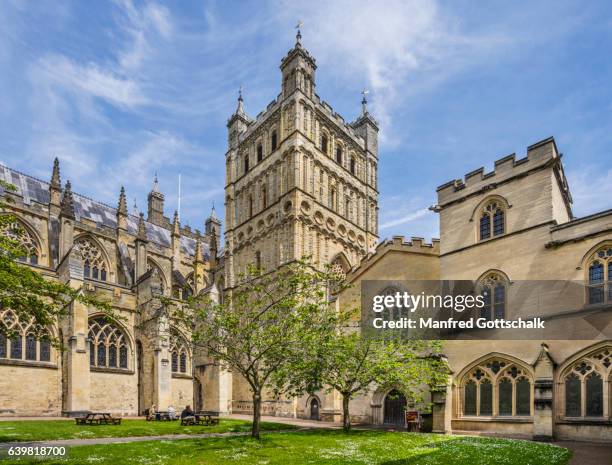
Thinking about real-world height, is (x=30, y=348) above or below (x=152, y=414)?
above

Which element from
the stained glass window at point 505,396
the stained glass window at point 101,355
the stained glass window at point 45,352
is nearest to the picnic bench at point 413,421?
the stained glass window at point 505,396

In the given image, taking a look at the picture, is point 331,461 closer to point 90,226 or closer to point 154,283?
point 154,283

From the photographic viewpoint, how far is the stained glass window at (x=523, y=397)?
19.5 m

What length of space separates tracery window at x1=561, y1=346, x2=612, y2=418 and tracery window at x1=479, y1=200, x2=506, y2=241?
264 inches

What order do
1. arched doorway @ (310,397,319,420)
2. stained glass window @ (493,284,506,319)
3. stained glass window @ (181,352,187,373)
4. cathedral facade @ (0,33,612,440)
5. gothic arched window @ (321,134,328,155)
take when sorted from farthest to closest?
gothic arched window @ (321,134,328,155)
stained glass window @ (181,352,187,373)
arched doorway @ (310,397,319,420)
stained glass window @ (493,284,506,319)
cathedral facade @ (0,33,612,440)

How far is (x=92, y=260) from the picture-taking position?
38.5 m

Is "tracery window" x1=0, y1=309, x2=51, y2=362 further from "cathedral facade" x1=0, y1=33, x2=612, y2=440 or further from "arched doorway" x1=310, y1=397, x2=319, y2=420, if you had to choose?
"arched doorway" x1=310, y1=397, x2=319, y2=420

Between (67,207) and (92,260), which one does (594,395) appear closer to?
(67,207)

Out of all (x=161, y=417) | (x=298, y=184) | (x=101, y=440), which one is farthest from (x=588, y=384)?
(x=298, y=184)

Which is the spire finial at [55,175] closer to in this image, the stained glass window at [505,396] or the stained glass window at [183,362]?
the stained glass window at [183,362]

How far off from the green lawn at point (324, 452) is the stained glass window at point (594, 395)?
3.51 meters

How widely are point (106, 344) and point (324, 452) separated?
2111 centimetres

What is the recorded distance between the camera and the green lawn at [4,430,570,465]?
39.7ft

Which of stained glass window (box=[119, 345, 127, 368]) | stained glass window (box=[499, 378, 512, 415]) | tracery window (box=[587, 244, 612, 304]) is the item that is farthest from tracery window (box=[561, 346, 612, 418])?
stained glass window (box=[119, 345, 127, 368])
